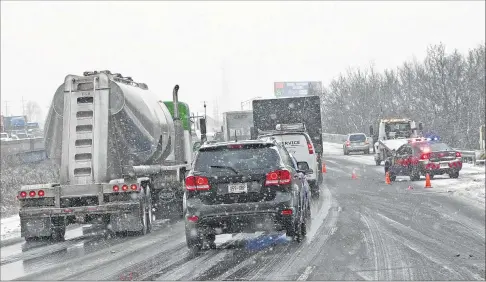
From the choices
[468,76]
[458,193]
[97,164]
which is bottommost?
[458,193]

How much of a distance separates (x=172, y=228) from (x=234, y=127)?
30181mm

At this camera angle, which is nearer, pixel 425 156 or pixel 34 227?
pixel 34 227

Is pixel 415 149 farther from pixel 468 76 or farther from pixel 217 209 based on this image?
pixel 468 76

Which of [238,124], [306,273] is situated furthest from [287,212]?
[238,124]

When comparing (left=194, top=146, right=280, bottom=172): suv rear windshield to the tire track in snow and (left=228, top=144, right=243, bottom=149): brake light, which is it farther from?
the tire track in snow

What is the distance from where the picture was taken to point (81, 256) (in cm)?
1129

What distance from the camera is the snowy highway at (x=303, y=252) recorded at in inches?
347

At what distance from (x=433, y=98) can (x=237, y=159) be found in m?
69.4

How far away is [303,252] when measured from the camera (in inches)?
409

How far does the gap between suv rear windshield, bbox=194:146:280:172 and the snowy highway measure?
1.34 meters

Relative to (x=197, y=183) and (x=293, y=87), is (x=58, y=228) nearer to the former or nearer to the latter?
(x=197, y=183)

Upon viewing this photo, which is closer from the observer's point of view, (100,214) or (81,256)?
(81,256)

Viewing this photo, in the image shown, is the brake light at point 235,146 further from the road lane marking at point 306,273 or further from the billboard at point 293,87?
the billboard at point 293,87

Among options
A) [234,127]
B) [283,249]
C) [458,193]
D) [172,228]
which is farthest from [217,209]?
[234,127]
